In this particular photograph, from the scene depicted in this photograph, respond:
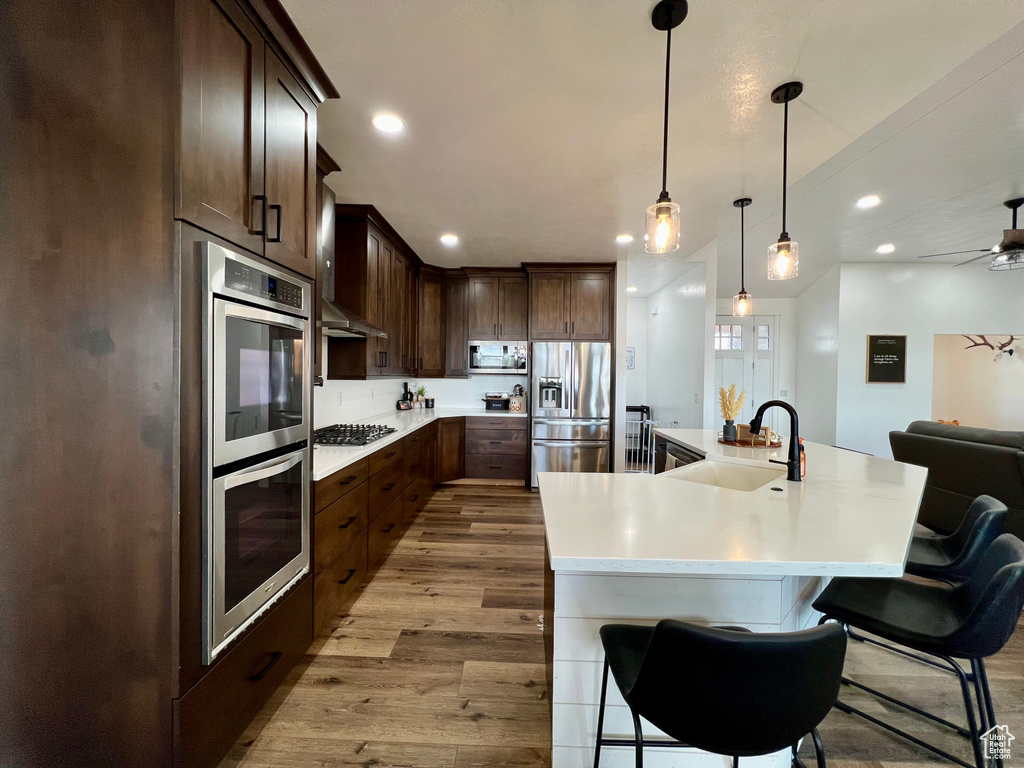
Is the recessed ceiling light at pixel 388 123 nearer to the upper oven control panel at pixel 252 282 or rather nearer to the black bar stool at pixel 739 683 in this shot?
the upper oven control panel at pixel 252 282

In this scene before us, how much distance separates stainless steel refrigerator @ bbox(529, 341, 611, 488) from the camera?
4.67m

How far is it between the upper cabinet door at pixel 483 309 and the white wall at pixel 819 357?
475 cm

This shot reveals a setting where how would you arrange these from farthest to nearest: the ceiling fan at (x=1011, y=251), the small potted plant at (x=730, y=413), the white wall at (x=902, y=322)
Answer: the white wall at (x=902, y=322), the ceiling fan at (x=1011, y=251), the small potted plant at (x=730, y=413)

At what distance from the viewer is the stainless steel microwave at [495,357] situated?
5164 millimetres

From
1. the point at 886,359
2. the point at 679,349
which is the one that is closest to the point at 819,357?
the point at 886,359

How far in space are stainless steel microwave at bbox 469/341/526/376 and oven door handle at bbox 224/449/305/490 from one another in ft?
11.6

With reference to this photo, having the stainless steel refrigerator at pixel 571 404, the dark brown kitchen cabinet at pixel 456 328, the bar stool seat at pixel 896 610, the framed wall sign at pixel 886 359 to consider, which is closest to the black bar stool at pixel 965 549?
the bar stool seat at pixel 896 610

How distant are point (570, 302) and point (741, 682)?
4332 mm

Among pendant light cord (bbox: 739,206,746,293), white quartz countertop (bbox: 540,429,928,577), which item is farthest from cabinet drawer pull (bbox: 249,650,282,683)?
pendant light cord (bbox: 739,206,746,293)

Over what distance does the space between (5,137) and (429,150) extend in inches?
67.7

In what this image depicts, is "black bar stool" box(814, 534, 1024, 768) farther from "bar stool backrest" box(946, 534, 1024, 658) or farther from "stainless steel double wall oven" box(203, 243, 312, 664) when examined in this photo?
"stainless steel double wall oven" box(203, 243, 312, 664)

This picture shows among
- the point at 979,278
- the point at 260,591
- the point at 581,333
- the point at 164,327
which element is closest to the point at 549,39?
the point at 164,327

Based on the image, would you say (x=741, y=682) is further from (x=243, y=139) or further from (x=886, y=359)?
(x=886, y=359)

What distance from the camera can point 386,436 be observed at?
9.79 feet
